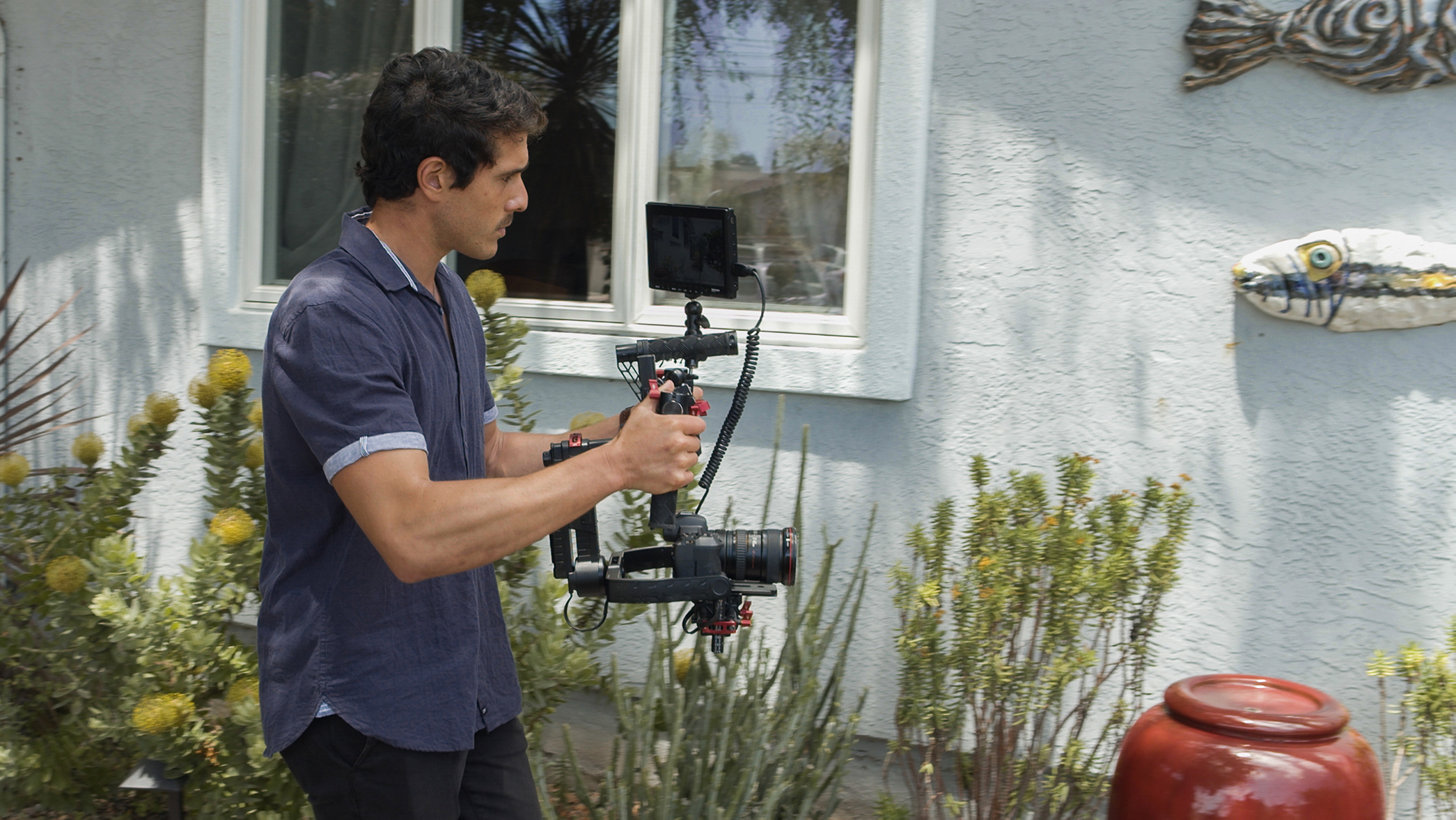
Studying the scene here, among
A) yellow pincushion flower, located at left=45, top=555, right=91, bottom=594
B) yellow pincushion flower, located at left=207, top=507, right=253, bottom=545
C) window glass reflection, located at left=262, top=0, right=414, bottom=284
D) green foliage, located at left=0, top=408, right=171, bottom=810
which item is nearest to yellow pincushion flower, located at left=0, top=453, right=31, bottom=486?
green foliage, located at left=0, top=408, right=171, bottom=810

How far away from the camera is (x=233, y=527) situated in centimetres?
271

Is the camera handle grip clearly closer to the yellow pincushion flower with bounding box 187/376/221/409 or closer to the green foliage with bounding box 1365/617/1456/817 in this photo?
the yellow pincushion flower with bounding box 187/376/221/409

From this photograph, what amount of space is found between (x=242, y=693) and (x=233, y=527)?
405 millimetres

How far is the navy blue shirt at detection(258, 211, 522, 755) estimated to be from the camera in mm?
1596

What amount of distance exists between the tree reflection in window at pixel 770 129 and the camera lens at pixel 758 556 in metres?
1.66

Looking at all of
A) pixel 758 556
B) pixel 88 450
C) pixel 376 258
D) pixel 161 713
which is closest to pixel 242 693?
pixel 161 713

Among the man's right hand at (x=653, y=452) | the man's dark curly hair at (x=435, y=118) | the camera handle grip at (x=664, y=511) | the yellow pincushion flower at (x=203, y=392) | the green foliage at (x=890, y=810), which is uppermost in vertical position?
the man's dark curly hair at (x=435, y=118)

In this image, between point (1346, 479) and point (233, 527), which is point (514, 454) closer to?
point (233, 527)

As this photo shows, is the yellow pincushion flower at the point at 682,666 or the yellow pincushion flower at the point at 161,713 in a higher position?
the yellow pincushion flower at the point at 682,666

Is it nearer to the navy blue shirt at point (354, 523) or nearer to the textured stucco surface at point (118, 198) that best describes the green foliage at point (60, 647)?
the textured stucco surface at point (118, 198)

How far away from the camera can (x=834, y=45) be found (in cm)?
336

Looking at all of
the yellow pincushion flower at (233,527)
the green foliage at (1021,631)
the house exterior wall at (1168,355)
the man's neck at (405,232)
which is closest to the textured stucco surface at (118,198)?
the yellow pincushion flower at (233,527)

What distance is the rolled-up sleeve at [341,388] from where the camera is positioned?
1.56 metres

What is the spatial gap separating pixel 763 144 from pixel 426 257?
183cm
